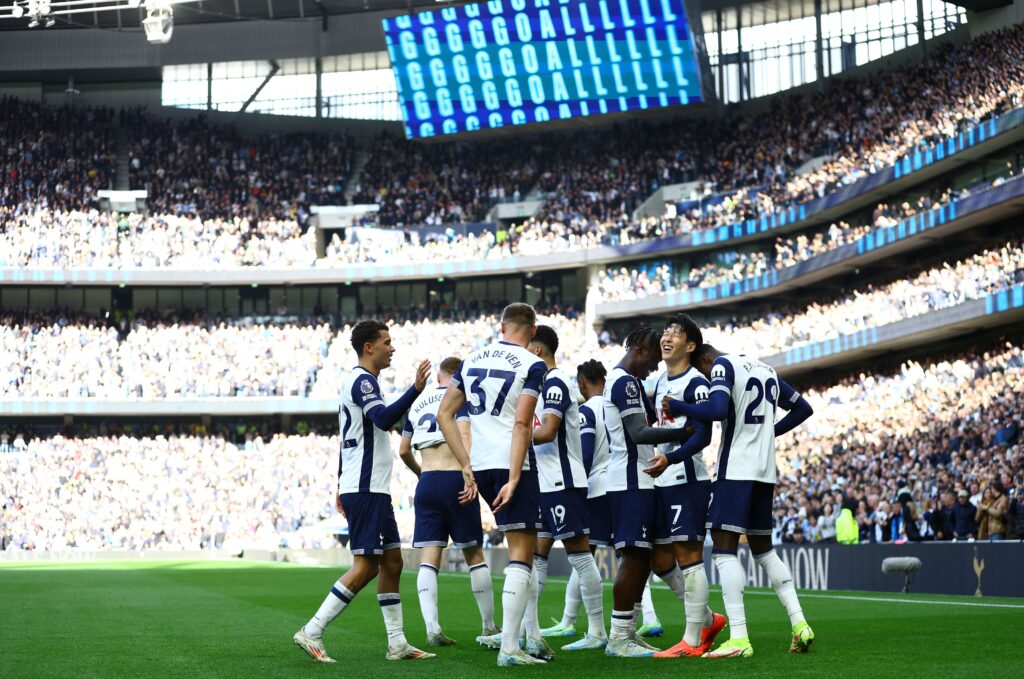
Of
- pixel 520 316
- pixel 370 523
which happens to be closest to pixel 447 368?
pixel 370 523

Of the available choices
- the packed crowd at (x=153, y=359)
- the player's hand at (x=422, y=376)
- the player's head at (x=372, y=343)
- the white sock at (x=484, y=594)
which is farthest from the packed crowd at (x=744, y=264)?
the player's hand at (x=422, y=376)

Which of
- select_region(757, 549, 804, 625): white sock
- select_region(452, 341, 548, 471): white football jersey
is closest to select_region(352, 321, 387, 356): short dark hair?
select_region(452, 341, 548, 471): white football jersey

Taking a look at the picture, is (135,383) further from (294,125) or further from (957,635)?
(957,635)

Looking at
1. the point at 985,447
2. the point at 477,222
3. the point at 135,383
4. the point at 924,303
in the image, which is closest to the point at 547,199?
the point at 477,222

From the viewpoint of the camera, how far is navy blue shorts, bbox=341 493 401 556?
960cm

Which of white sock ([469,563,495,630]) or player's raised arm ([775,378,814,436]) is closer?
player's raised arm ([775,378,814,436])

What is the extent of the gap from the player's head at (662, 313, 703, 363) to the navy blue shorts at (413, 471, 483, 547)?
233cm

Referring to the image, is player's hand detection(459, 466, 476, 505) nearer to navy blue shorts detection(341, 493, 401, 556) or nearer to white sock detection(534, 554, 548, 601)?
navy blue shorts detection(341, 493, 401, 556)

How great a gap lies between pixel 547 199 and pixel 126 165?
835 inches

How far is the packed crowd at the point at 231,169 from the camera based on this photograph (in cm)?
6156

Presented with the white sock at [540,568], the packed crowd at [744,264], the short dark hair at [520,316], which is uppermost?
the packed crowd at [744,264]

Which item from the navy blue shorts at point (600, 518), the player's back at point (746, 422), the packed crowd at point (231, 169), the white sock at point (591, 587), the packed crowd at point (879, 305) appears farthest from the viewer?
the packed crowd at point (231, 169)

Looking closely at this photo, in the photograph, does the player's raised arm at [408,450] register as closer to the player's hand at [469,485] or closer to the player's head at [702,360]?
the player's hand at [469,485]

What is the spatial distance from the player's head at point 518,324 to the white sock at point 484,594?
2.62m
